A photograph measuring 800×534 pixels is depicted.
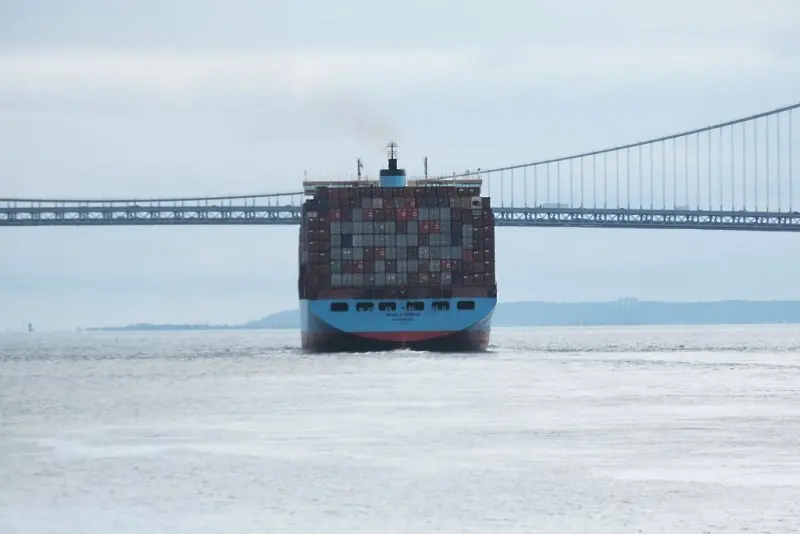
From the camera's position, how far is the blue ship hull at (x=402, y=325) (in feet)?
272

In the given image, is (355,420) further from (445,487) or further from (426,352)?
(426,352)

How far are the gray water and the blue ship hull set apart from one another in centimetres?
2248

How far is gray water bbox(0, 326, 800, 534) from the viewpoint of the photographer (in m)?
24.9

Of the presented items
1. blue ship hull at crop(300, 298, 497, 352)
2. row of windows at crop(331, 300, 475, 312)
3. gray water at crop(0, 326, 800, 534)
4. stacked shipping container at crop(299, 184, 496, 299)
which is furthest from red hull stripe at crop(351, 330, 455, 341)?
gray water at crop(0, 326, 800, 534)

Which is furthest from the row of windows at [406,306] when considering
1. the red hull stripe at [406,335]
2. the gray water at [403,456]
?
the gray water at [403,456]

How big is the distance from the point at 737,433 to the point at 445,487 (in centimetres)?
1068

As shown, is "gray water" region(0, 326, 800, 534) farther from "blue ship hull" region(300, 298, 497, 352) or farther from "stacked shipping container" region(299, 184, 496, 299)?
"stacked shipping container" region(299, 184, 496, 299)

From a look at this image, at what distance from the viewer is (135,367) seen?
79.6 m

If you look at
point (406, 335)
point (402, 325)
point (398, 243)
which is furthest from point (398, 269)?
point (406, 335)

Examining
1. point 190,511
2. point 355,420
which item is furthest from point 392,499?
point 355,420

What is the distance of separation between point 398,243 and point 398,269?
6.35 feet

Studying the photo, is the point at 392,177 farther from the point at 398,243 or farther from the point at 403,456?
the point at 403,456

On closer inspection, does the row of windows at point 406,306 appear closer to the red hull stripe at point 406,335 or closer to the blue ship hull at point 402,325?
the blue ship hull at point 402,325

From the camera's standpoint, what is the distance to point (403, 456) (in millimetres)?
32688
